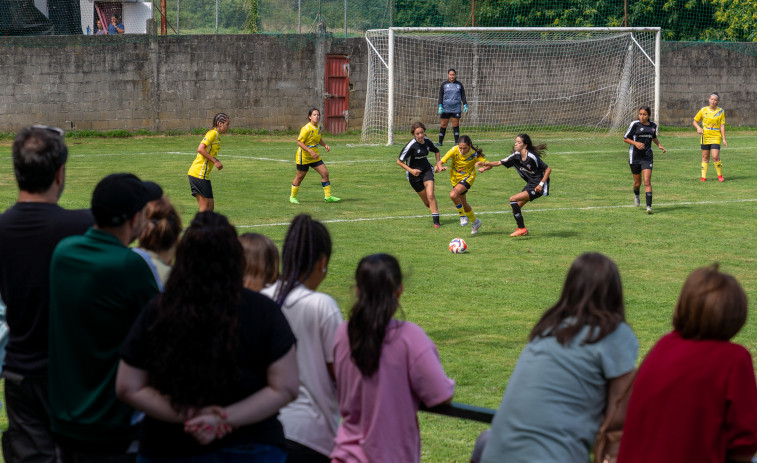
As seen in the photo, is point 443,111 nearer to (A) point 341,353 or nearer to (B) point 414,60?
(B) point 414,60

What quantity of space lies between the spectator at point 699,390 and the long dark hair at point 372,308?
97 cm

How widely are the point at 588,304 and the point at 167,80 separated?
2865 cm

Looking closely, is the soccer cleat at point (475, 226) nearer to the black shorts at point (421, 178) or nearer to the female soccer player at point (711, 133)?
the black shorts at point (421, 178)

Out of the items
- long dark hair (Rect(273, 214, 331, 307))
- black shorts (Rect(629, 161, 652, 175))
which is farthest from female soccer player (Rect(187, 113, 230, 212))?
long dark hair (Rect(273, 214, 331, 307))

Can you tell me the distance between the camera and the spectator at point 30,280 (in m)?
3.87

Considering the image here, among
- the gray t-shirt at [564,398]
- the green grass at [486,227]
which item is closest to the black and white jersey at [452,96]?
the green grass at [486,227]

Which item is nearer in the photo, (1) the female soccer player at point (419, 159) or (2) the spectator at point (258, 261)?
(2) the spectator at point (258, 261)

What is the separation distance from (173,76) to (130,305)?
28152 millimetres

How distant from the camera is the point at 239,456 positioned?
3.32 m

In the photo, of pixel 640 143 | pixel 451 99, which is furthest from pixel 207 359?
pixel 451 99

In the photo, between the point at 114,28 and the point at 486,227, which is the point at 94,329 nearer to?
the point at 486,227

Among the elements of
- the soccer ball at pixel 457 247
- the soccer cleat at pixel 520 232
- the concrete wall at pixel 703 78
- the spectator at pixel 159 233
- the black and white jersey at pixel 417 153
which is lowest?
the soccer ball at pixel 457 247

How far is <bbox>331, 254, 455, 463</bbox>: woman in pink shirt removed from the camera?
356 cm

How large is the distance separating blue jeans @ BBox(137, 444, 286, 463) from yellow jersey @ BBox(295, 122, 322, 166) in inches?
592
